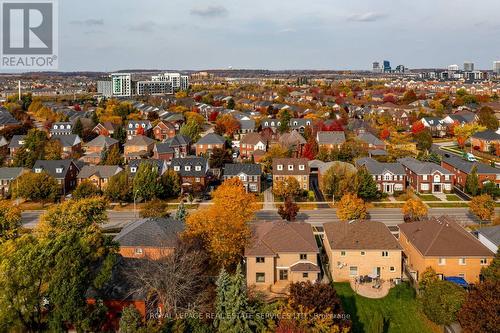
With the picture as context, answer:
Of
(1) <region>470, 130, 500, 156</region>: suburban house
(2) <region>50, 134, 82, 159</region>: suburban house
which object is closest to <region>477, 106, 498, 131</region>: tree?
(1) <region>470, 130, 500, 156</region>: suburban house

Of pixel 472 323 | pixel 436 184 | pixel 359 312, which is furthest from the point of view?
pixel 436 184

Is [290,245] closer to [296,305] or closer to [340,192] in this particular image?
[296,305]

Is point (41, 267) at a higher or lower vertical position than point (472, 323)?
higher

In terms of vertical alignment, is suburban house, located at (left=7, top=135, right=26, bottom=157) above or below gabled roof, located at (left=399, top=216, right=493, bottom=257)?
above

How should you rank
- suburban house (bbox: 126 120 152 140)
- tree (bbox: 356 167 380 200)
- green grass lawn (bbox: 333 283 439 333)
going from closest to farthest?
1. green grass lawn (bbox: 333 283 439 333)
2. tree (bbox: 356 167 380 200)
3. suburban house (bbox: 126 120 152 140)

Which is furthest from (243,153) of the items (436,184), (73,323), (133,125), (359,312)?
(73,323)

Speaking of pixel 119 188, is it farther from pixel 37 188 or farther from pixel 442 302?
pixel 442 302

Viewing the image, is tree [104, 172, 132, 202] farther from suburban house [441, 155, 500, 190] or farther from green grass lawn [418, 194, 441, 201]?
suburban house [441, 155, 500, 190]

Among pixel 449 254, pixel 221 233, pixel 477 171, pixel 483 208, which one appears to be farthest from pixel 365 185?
pixel 221 233
